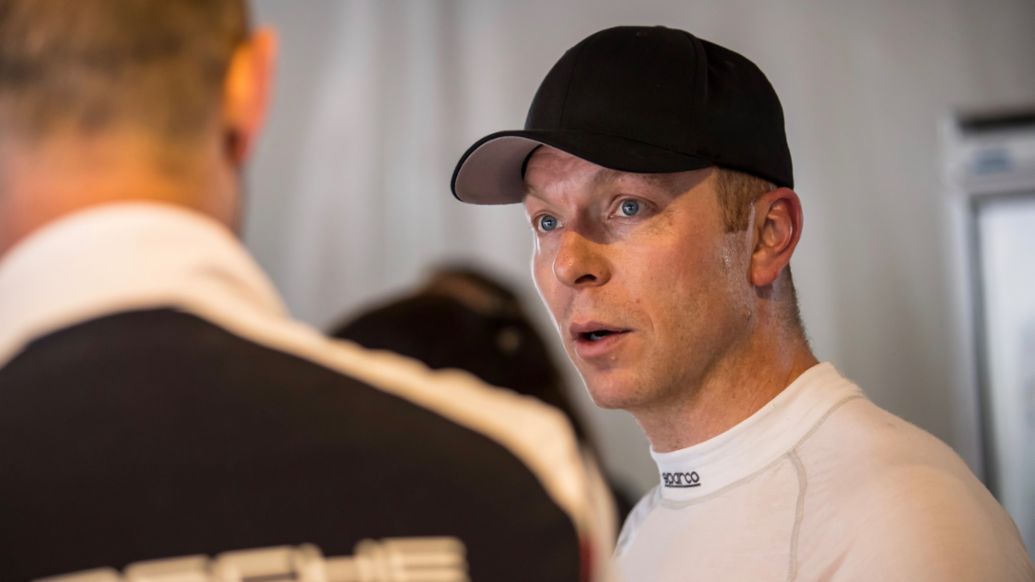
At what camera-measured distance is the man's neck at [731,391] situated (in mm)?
1142

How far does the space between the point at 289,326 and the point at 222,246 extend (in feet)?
0.20

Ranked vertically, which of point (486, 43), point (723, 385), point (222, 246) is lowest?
point (723, 385)

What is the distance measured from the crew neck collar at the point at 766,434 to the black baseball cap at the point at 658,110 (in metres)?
0.20

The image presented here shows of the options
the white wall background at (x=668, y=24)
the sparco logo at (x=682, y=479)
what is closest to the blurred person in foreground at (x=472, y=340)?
the sparco logo at (x=682, y=479)

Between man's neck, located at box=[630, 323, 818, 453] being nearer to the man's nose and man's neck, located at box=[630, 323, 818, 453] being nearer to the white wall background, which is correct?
the man's nose

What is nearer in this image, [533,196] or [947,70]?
[533,196]

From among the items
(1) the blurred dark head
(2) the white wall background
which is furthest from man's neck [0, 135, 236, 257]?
(2) the white wall background

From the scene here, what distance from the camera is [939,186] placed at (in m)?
2.98

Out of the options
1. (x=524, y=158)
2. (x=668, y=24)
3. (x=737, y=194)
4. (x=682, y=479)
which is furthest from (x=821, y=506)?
(x=668, y=24)

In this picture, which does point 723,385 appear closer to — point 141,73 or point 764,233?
point 764,233

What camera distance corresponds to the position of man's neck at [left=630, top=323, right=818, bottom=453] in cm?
114

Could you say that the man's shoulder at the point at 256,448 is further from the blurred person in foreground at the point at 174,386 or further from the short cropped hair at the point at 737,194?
the short cropped hair at the point at 737,194

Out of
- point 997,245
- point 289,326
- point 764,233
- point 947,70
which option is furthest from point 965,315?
point 289,326

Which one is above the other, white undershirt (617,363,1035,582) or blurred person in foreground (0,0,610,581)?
blurred person in foreground (0,0,610,581)
